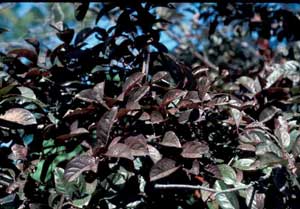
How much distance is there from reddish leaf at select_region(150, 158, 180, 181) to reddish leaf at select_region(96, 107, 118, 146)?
15 cm

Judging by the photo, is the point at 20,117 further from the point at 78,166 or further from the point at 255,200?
the point at 255,200

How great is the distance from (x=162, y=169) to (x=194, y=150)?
0.10 metres

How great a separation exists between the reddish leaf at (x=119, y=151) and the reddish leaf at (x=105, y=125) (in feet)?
0.11

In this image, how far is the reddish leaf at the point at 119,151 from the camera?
3.82ft

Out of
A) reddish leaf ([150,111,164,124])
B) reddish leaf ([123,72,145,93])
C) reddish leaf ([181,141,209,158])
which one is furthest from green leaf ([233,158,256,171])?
reddish leaf ([123,72,145,93])

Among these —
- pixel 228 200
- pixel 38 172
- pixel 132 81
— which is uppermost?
pixel 132 81

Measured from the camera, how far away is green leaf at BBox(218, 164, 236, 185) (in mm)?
1249

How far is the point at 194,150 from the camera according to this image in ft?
4.06

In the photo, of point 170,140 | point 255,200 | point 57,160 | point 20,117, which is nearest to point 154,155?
point 170,140

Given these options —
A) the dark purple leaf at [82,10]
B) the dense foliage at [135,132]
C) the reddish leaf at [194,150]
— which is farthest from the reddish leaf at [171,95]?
the dark purple leaf at [82,10]

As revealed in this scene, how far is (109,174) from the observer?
130cm

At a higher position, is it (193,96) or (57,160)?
(193,96)

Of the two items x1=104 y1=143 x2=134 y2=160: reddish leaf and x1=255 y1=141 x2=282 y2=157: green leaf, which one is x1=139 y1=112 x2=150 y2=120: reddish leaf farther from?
x1=255 y1=141 x2=282 y2=157: green leaf

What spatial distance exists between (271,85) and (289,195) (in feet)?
2.29
